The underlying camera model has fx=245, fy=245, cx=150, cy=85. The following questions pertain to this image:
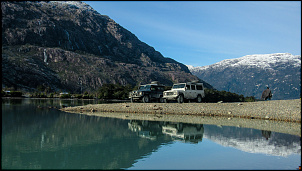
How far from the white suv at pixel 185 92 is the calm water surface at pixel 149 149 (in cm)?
1545

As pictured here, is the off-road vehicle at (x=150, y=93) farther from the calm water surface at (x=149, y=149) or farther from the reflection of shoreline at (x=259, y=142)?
the reflection of shoreline at (x=259, y=142)

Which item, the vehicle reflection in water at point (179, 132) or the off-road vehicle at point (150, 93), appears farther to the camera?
the off-road vehicle at point (150, 93)

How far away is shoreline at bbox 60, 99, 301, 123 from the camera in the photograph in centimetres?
2573

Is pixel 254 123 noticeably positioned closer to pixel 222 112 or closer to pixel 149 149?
pixel 222 112

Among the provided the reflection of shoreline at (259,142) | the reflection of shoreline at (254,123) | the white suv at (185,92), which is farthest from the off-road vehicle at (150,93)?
the reflection of shoreline at (259,142)

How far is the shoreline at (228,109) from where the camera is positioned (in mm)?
25734

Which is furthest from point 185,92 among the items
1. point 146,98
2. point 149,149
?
point 149,149

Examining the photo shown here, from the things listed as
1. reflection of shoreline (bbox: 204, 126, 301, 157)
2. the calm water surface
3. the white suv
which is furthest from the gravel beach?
the calm water surface

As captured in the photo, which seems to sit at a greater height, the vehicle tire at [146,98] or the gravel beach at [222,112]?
the vehicle tire at [146,98]

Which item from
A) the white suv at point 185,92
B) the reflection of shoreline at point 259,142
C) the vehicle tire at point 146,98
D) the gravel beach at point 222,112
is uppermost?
the white suv at point 185,92

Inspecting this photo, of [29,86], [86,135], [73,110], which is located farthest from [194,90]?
[29,86]

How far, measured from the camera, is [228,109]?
1186 inches

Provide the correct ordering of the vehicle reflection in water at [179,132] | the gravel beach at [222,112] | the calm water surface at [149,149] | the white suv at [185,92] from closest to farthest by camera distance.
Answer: the calm water surface at [149,149], the vehicle reflection in water at [179,132], the gravel beach at [222,112], the white suv at [185,92]

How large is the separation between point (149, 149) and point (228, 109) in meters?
19.3
